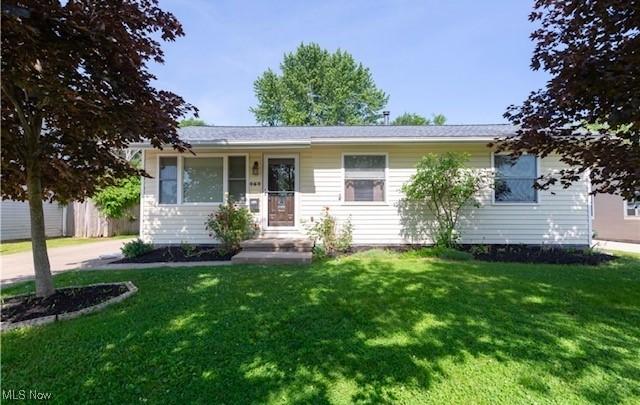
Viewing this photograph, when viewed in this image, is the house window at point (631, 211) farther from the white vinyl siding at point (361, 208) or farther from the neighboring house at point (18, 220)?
the neighboring house at point (18, 220)

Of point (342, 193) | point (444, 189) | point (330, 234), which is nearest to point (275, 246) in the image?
point (330, 234)

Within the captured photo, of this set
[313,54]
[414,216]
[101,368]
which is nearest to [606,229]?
[414,216]

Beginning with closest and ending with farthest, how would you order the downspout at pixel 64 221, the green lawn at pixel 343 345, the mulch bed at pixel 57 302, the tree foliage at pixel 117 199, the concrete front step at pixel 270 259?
1. the green lawn at pixel 343 345
2. the mulch bed at pixel 57 302
3. the concrete front step at pixel 270 259
4. the tree foliage at pixel 117 199
5. the downspout at pixel 64 221

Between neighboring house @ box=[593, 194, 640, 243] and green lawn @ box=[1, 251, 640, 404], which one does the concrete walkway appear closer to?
neighboring house @ box=[593, 194, 640, 243]

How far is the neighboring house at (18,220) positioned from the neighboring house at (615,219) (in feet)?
69.0

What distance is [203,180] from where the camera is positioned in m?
9.32

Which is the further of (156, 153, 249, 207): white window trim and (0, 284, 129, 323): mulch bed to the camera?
(156, 153, 249, 207): white window trim

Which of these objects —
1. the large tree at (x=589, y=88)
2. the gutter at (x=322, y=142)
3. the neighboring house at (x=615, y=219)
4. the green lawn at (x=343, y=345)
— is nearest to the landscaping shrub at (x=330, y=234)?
the gutter at (x=322, y=142)

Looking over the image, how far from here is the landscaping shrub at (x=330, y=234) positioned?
8711 millimetres

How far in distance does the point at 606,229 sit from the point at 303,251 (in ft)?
44.4

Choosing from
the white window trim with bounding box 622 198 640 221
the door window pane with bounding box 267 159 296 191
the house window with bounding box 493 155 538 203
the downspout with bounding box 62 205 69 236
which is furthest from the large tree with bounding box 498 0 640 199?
the downspout with bounding box 62 205 69 236

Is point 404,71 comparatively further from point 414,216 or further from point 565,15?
point 565,15

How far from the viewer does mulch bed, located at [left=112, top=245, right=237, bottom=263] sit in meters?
7.68

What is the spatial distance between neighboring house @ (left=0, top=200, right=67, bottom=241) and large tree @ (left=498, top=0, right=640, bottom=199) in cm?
1448
